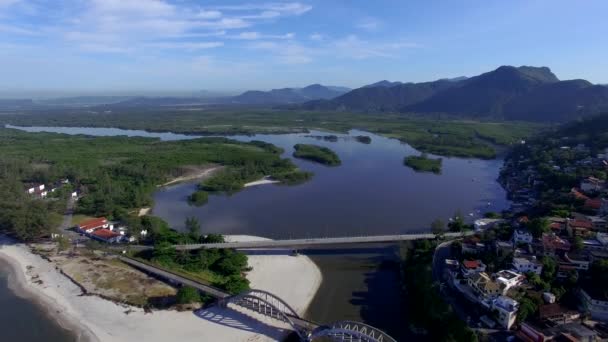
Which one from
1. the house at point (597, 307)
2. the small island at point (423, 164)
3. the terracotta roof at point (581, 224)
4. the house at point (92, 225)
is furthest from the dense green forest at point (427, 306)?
the small island at point (423, 164)

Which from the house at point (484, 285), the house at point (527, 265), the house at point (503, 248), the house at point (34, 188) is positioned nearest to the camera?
the house at point (484, 285)

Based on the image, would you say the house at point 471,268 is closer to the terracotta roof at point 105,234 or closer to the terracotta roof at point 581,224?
the terracotta roof at point 581,224

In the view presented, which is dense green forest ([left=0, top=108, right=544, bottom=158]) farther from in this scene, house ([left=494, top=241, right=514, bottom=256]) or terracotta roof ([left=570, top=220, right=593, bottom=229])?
house ([left=494, top=241, right=514, bottom=256])

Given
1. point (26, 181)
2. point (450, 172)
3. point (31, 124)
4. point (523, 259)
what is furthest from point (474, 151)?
point (31, 124)

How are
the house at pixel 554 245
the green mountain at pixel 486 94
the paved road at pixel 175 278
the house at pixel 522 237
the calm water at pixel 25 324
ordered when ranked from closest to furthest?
the calm water at pixel 25 324
the paved road at pixel 175 278
the house at pixel 554 245
the house at pixel 522 237
the green mountain at pixel 486 94

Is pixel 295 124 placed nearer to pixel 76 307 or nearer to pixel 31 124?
pixel 31 124

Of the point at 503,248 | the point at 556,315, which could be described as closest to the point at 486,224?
the point at 503,248

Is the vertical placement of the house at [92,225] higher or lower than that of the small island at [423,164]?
lower

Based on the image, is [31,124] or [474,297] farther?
[31,124]
